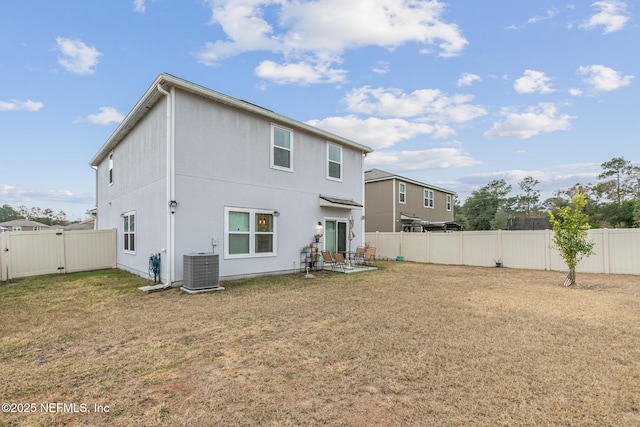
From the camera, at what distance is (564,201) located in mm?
36312

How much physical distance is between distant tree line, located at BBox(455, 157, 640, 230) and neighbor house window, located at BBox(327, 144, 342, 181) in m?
21.4

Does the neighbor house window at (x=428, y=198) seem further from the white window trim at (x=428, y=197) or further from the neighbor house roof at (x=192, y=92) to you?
the neighbor house roof at (x=192, y=92)

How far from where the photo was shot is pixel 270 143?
10.5 m

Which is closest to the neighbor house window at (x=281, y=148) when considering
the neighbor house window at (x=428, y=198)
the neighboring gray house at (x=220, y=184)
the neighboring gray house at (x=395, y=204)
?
the neighboring gray house at (x=220, y=184)

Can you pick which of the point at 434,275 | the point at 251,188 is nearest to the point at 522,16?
the point at 434,275

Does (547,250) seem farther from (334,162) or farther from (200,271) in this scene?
(200,271)

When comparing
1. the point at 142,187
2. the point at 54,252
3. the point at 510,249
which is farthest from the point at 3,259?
the point at 510,249

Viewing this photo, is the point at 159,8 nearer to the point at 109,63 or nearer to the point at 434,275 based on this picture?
the point at 109,63

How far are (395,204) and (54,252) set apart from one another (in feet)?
60.9

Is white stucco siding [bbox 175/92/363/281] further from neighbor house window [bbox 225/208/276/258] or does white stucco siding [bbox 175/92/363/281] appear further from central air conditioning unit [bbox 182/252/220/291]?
central air conditioning unit [bbox 182/252/220/291]

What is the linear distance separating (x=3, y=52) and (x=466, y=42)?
17178 millimetres

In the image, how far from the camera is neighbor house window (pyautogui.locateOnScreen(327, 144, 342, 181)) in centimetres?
1266

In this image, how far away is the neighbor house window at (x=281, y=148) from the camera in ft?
34.7

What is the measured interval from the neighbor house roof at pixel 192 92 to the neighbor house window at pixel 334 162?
0.35m
